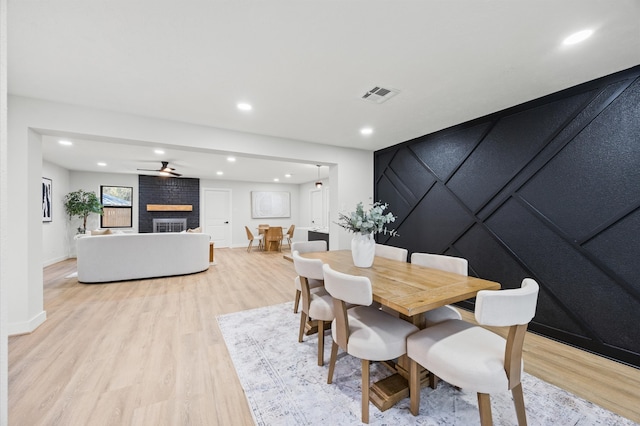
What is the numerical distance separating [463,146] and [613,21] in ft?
5.93

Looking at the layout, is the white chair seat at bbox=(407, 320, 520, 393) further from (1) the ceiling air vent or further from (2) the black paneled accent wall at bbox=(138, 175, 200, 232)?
(2) the black paneled accent wall at bbox=(138, 175, 200, 232)

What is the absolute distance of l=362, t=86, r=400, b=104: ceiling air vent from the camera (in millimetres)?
2445

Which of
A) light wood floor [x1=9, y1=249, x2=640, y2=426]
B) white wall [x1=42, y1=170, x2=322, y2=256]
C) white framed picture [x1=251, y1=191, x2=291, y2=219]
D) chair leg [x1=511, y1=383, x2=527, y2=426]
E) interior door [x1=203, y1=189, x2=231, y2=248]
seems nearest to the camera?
chair leg [x1=511, y1=383, x2=527, y2=426]

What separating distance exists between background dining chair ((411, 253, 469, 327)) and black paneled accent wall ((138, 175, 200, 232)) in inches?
311

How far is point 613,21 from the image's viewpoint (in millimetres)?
1564

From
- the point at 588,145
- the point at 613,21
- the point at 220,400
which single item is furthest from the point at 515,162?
the point at 220,400

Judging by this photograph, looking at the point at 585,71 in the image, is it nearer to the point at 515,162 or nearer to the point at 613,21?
the point at 613,21

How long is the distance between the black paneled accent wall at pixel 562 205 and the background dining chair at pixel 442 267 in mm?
1184

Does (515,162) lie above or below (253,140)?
below

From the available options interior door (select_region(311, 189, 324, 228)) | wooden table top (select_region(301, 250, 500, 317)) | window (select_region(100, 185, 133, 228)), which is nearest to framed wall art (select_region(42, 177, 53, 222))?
window (select_region(100, 185, 133, 228))

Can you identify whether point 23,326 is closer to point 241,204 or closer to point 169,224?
point 169,224

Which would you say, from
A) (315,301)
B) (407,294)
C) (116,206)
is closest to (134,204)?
(116,206)

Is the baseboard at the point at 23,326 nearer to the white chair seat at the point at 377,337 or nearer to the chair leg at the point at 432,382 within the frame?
the white chair seat at the point at 377,337

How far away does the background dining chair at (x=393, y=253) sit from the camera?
2.68 metres
